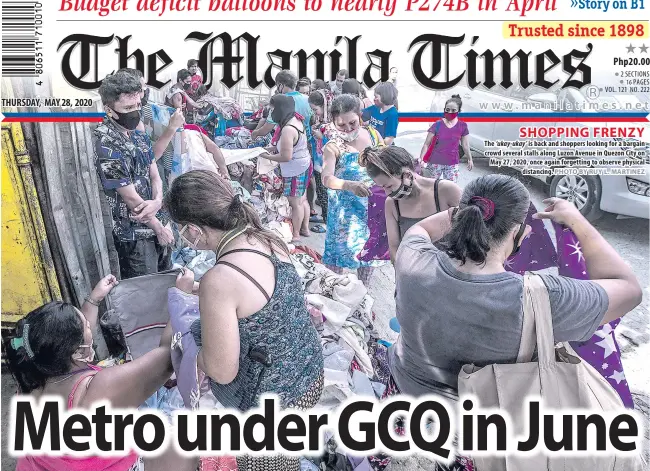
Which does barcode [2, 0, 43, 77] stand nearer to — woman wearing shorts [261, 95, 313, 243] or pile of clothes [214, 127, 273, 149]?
woman wearing shorts [261, 95, 313, 243]

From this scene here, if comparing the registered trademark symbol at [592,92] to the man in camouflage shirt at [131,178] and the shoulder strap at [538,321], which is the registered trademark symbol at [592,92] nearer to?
the shoulder strap at [538,321]

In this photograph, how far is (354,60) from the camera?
7.52ft

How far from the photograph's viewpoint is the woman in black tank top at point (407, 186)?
2459 mm

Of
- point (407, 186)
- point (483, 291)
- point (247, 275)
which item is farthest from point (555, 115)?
point (247, 275)

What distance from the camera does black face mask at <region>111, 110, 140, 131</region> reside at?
8.13 ft

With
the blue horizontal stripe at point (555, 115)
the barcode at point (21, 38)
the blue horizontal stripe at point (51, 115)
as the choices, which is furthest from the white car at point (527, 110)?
the barcode at point (21, 38)

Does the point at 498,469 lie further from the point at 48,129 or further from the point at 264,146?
the point at 264,146

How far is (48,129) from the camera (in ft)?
8.17

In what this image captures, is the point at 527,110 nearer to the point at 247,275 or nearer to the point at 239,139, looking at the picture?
the point at 247,275

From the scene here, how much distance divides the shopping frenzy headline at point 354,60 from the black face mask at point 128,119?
21 centimetres

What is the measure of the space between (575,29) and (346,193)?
58.3 inches

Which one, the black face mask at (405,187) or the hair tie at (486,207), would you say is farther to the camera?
the black face mask at (405,187)

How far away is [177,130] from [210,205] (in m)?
1.65

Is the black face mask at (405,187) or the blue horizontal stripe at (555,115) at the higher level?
the blue horizontal stripe at (555,115)
